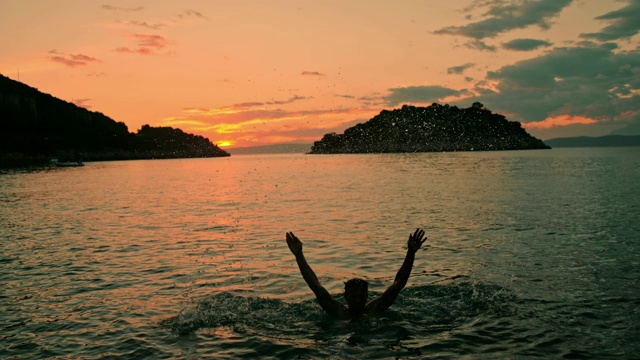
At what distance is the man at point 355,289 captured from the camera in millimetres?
10625

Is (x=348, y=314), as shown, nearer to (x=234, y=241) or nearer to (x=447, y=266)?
(x=447, y=266)

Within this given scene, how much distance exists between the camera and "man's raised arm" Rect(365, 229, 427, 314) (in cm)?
1028

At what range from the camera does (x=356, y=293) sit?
11539mm

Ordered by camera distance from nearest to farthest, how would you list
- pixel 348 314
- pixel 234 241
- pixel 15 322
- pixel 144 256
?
pixel 348 314 < pixel 15 322 < pixel 144 256 < pixel 234 241

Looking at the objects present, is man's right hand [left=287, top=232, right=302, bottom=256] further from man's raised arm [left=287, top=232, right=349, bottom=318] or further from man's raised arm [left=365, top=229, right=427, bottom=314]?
man's raised arm [left=365, top=229, right=427, bottom=314]

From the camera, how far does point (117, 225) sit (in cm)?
3406

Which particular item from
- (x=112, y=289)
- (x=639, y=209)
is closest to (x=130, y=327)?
(x=112, y=289)

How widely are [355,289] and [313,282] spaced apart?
39.8 inches

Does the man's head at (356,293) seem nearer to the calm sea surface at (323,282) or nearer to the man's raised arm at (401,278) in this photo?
the man's raised arm at (401,278)

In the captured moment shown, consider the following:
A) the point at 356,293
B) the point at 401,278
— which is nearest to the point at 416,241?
the point at 401,278

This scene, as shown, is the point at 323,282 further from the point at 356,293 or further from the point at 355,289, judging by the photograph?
the point at 355,289

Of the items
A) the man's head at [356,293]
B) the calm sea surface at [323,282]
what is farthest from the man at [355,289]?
the calm sea surface at [323,282]

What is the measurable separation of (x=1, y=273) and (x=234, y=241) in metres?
11.2

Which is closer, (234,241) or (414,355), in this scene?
(414,355)
